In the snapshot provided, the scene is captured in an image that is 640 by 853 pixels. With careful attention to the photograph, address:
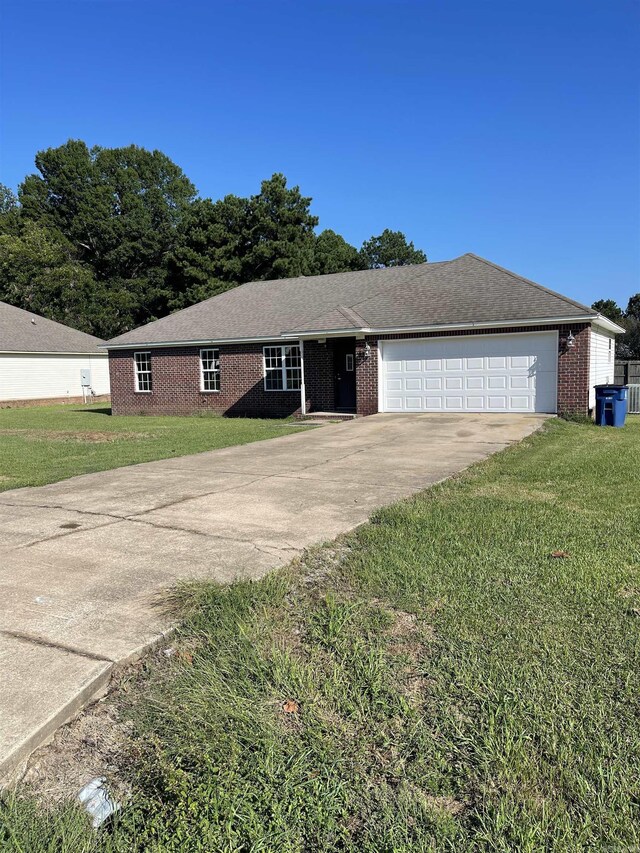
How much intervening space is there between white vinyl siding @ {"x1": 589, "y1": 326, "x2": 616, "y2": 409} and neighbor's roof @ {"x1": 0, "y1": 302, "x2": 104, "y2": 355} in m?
22.9

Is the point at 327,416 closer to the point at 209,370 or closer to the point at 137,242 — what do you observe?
the point at 209,370

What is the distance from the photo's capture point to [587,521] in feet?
17.7

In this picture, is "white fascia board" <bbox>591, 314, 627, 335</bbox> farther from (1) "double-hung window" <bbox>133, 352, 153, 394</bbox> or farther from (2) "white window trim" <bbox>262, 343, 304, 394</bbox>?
(1) "double-hung window" <bbox>133, 352, 153, 394</bbox>

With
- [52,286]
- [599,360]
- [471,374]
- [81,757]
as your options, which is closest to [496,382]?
[471,374]

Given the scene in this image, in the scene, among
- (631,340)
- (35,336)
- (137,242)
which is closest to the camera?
(35,336)

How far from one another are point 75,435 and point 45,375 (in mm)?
18836

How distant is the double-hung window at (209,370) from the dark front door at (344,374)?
4.76 metres

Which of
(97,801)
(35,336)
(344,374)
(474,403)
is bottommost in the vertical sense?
(97,801)

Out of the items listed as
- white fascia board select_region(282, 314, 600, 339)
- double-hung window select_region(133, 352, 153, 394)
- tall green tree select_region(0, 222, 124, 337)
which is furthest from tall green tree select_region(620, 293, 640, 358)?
tall green tree select_region(0, 222, 124, 337)

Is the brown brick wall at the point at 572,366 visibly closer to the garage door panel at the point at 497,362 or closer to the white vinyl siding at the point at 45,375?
the garage door panel at the point at 497,362

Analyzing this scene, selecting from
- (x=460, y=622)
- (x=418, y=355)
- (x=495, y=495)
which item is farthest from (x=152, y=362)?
(x=460, y=622)

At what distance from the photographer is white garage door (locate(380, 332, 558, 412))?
15680mm

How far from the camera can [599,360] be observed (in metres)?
17.5

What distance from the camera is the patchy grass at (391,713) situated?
2.06 m
